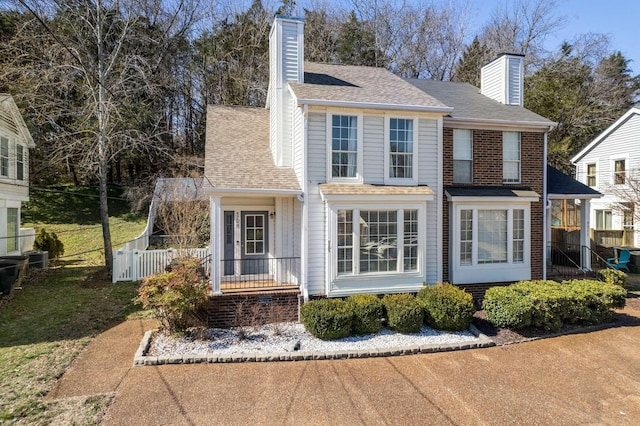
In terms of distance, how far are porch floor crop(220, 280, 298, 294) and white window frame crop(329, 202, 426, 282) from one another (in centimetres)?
146

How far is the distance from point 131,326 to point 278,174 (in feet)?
17.8

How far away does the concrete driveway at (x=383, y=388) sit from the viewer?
5309 millimetres

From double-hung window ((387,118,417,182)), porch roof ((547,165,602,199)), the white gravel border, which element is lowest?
the white gravel border

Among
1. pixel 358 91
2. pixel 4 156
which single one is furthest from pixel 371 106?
pixel 4 156

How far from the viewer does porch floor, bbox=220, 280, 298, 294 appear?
9.13 m

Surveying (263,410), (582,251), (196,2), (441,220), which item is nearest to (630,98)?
(582,251)

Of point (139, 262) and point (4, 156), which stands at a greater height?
point (4, 156)

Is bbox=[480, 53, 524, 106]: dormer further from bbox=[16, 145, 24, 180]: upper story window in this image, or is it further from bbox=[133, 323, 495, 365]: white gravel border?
bbox=[16, 145, 24, 180]: upper story window

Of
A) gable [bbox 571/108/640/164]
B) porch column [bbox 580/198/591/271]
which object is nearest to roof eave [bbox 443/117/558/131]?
porch column [bbox 580/198/591/271]

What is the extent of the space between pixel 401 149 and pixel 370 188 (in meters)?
1.48

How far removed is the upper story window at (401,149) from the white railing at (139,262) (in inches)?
310

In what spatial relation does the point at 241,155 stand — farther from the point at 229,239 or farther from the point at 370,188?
the point at 370,188

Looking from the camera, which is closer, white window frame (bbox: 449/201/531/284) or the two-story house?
the two-story house

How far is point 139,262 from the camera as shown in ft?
43.5
